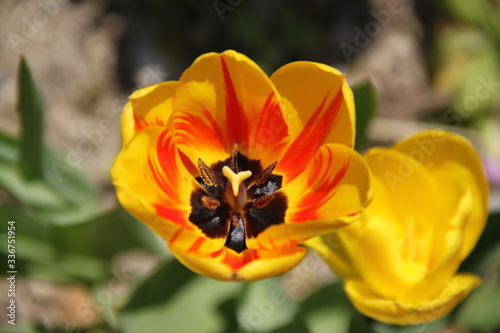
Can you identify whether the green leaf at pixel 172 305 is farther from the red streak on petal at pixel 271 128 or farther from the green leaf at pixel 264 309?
the red streak on petal at pixel 271 128

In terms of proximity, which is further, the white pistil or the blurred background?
the blurred background

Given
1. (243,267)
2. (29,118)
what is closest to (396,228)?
(243,267)

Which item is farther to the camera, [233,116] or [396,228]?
[396,228]

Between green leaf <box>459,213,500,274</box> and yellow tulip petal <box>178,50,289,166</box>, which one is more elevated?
yellow tulip petal <box>178,50,289,166</box>

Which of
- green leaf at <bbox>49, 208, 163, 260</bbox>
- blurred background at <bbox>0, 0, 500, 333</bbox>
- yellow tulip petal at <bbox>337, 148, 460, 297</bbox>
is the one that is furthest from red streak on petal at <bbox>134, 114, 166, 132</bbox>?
blurred background at <bbox>0, 0, 500, 333</bbox>

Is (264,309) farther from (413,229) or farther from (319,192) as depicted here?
(319,192)

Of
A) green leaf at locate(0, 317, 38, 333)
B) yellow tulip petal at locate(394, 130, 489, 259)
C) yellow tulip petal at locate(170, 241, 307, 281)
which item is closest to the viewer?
yellow tulip petal at locate(170, 241, 307, 281)

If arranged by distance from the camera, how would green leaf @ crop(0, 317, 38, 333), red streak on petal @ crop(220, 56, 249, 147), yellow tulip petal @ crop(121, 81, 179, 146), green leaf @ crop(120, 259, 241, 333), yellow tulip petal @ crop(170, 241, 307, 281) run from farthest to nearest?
green leaf @ crop(0, 317, 38, 333)
green leaf @ crop(120, 259, 241, 333)
red streak on petal @ crop(220, 56, 249, 147)
yellow tulip petal @ crop(121, 81, 179, 146)
yellow tulip petal @ crop(170, 241, 307, 281)

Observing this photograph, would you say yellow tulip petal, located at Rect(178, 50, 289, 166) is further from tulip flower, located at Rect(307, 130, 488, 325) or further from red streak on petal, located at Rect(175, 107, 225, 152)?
tulip flower, located at Rect(307, 130, 488, 325)

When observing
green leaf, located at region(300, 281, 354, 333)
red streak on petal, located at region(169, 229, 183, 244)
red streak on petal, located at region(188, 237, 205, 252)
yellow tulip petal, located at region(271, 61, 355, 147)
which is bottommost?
green leaf, located at region(300, 281, 354, 333)
